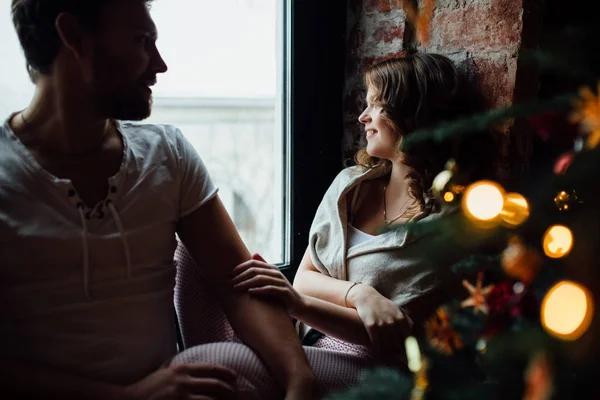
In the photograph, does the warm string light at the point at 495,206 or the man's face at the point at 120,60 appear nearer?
the warm string light at the point at 495,206

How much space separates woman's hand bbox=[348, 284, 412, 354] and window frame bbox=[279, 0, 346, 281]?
19.4 inches

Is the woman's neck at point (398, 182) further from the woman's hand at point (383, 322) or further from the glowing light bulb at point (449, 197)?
the glowing light bulb at point (449, 197)

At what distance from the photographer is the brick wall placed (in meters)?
1.43

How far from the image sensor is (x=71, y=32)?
1.10 meters

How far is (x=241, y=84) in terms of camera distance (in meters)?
1.65

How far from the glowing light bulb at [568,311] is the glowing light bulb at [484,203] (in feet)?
0.43

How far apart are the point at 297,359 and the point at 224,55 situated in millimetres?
838

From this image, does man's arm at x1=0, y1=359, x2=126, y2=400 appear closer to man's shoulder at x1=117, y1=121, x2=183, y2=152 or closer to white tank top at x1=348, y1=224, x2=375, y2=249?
man's shoulder at x1=117, y1=121, x2=183, y2=152

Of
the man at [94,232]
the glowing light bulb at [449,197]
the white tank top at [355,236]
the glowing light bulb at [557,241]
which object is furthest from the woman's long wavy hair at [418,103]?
the glowing light bulb at [557,241]

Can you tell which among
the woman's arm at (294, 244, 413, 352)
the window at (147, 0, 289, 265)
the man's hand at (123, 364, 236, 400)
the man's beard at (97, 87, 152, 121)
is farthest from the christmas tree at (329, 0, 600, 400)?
the window at (147, 0, 289, 265)

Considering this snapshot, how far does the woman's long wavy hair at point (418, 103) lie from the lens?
4.71 feet

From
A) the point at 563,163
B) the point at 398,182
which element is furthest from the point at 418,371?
the point at 398,182

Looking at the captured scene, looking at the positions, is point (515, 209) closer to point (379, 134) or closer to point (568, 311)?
point (568, 311)

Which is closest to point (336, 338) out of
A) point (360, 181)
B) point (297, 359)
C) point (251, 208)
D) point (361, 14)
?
point (297, 359)
